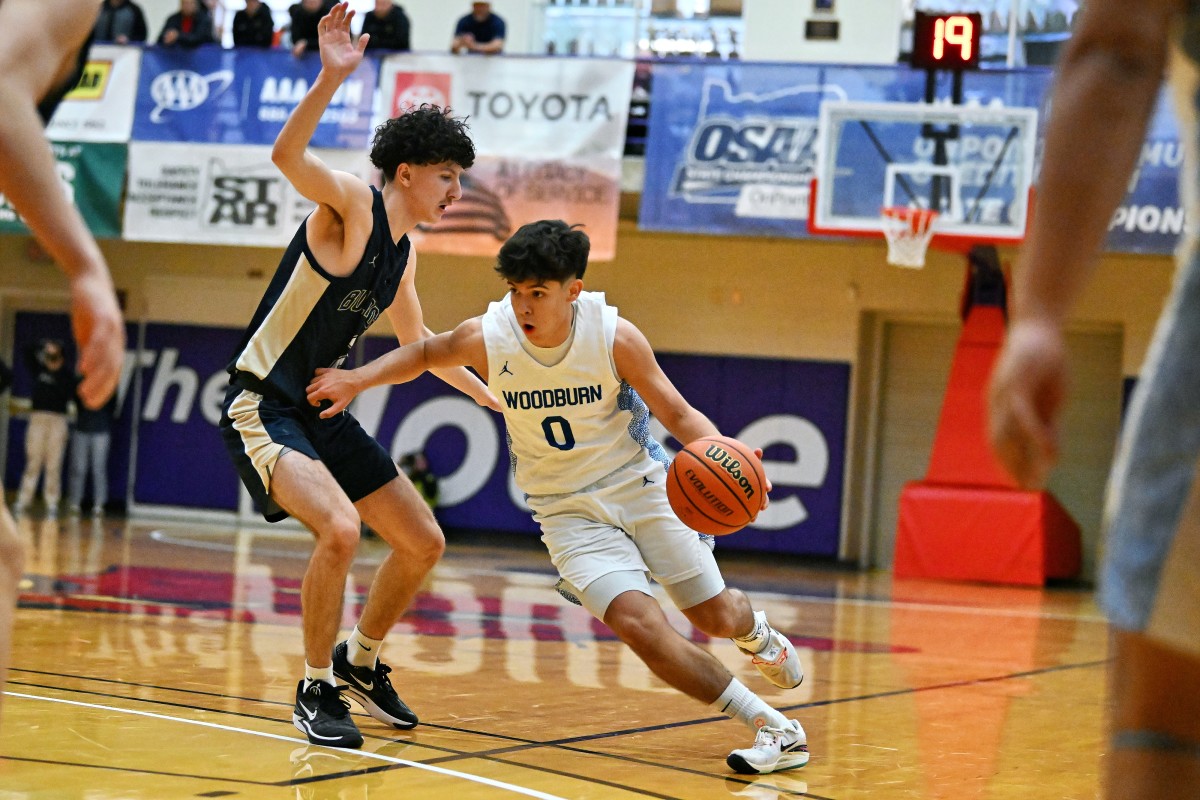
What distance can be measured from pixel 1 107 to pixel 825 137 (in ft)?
36.8

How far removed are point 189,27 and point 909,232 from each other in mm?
7761

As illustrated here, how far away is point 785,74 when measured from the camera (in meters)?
13.3

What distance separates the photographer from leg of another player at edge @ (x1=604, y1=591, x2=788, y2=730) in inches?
172

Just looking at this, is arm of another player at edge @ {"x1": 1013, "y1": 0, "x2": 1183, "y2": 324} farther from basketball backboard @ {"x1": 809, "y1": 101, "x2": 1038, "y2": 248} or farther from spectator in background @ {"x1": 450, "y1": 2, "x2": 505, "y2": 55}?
spectator in background @ {"x1": 450, "y1": 2, "x2": 505, "y2": 55}

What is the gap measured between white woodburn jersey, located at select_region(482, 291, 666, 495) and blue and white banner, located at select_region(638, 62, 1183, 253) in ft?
28.5

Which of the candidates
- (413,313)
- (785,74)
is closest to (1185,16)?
(413,313)

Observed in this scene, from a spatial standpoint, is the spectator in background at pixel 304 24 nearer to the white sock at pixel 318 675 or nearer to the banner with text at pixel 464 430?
the banner with text at pixel 464 430

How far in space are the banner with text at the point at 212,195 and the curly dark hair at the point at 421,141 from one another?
9423mm

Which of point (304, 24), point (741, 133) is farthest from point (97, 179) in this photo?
point (741, 133)

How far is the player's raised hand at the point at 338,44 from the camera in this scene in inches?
167

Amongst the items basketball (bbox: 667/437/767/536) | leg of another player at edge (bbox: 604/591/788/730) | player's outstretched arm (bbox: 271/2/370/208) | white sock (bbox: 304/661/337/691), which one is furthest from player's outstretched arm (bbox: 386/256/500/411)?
white sock (bbox: 304/661/337/691)

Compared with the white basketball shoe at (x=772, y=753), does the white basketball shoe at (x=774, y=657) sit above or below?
above

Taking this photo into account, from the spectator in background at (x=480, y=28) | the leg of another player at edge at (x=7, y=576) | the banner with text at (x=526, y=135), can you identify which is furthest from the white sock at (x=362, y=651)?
the spectator in background at (x=480, y=28)

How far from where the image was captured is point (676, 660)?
438 cm
